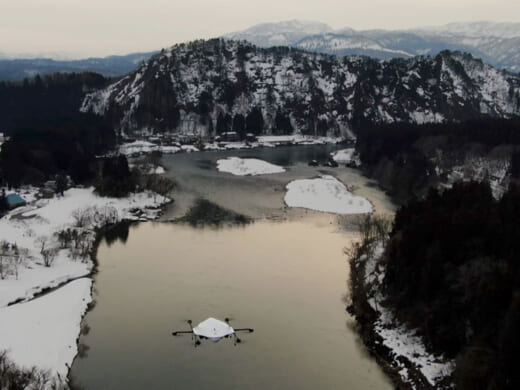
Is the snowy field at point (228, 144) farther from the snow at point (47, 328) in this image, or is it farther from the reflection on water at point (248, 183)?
the snow at point (47, 328)

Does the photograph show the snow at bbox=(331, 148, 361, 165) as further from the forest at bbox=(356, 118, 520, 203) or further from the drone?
the drone

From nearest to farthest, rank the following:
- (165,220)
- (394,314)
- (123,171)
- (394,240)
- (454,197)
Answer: (394,314), (394,240), (454,197), (165,220), (123,171)

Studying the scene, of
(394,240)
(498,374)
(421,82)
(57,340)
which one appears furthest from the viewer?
(421,82)

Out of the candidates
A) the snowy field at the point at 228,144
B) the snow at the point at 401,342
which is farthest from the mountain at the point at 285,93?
the snow at the point at 401,342

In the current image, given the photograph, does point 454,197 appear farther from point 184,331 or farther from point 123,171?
point 123,171

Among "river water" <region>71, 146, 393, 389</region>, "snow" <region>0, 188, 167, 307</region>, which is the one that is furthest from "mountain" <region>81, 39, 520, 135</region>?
"river water" <region>71, 146, 393, 389</region>

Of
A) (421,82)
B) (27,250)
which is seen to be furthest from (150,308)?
(421,82)
